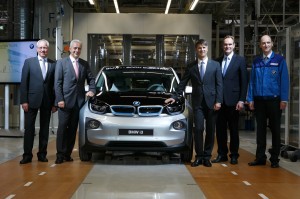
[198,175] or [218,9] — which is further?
[218,9]

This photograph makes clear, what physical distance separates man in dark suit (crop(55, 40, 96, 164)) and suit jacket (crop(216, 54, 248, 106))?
1.94m

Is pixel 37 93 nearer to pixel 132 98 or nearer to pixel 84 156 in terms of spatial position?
pixel 84 156

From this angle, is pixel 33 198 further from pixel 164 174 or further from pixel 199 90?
pixel 199 90

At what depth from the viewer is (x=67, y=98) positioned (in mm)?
6688

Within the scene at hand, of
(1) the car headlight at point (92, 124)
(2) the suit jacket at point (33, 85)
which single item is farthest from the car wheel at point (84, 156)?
(2) the suit jacket at point (33, 85)

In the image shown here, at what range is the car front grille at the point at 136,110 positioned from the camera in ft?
20.8

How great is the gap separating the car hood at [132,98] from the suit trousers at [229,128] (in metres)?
0.87

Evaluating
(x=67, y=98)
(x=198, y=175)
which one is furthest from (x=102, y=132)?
(x=198, y=175)

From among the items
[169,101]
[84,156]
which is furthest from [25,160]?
[169,101]

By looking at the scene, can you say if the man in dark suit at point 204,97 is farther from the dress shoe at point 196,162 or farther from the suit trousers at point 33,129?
the suit trousers at point 33,129

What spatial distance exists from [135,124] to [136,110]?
229 millimetres

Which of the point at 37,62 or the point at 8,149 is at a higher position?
the point at 37,62

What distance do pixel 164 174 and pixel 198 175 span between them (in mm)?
421

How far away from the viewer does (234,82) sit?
669 cm
